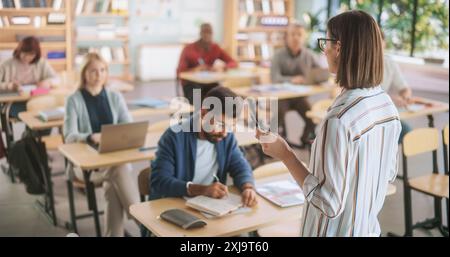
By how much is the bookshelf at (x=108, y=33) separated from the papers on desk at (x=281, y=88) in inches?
153

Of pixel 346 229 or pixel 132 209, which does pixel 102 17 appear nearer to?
pixel 132 209

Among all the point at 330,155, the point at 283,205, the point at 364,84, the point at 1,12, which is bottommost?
the point at 283,205

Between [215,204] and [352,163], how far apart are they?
90cm

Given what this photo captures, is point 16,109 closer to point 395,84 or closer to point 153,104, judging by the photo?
point 153,104

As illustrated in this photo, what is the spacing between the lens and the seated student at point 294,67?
6.04 m

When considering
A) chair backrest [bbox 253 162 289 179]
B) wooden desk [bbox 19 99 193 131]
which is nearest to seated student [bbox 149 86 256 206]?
chair backrest [bbox 253 162 289 179]

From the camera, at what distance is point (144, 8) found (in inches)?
372

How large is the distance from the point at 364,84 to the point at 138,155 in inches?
77.0

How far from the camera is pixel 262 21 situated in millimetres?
9789

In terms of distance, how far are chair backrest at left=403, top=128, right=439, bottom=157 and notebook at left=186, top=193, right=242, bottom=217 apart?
5.02 ft

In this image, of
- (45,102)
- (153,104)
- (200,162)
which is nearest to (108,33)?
(153,104)

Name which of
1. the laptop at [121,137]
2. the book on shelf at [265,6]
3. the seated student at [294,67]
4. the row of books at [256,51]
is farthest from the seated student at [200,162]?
the book on shelf at [265,6]

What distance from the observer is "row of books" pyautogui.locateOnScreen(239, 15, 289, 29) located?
970 cm
